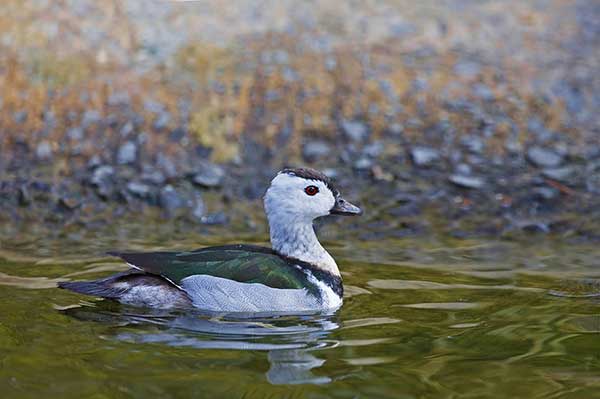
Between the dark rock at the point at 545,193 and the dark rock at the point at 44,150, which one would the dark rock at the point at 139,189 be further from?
the dark rock at the point at 545,193

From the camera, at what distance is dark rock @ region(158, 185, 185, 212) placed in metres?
11.2

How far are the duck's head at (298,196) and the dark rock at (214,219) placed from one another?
8.62 ft

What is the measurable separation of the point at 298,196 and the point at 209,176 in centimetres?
370

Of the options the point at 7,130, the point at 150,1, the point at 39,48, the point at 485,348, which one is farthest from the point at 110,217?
the point at 485,348

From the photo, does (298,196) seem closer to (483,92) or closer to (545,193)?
(545,193)

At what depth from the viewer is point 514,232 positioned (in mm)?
10383

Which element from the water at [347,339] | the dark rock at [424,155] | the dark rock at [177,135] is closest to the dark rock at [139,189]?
the dark rock at [177,135]

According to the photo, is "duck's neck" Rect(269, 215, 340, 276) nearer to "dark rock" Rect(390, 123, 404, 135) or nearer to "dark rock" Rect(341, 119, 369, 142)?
"dark rock" Rect(341, 119, 369, 142)

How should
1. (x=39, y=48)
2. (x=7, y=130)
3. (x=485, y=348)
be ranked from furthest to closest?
(x=39, y=48) → (x=7, y=130) → (x=485, y=348)

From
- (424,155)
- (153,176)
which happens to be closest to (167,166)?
(153,176)

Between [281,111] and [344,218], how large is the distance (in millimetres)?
2351

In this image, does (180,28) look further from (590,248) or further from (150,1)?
(590,248)

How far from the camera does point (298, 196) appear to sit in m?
8.22

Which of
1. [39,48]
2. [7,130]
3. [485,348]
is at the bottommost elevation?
[485,348]
